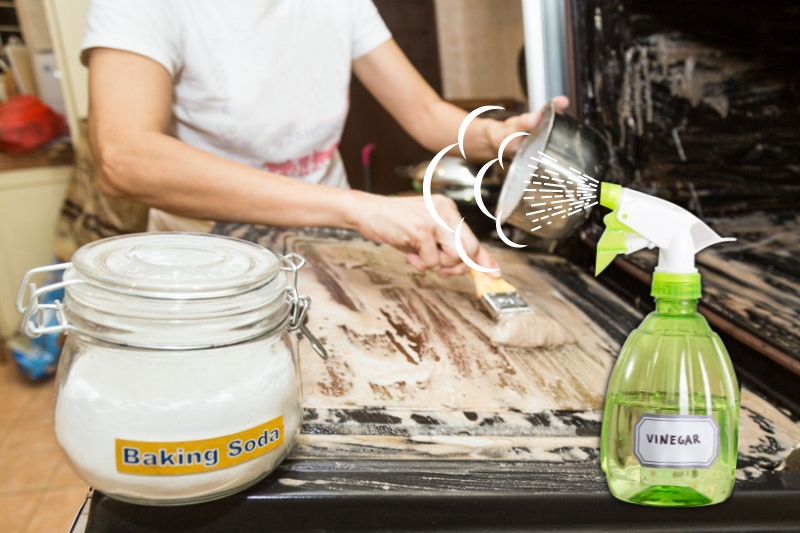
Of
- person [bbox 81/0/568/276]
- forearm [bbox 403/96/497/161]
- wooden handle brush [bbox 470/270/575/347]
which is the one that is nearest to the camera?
wooden handle brush [bbox 470/270/575/347]

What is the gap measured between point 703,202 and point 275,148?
2.34 ft

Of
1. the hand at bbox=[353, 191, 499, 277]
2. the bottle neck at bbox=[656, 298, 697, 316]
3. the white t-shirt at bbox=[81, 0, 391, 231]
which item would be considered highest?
the white t-shirt at bbox=[81, 0, 391, 231]

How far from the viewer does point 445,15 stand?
2.93 ft

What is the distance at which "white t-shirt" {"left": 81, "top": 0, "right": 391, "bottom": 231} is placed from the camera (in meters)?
0.80

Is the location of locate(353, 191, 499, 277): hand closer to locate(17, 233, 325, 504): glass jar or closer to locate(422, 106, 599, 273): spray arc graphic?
locate(422, 106, 599, 273): spray arc graphic

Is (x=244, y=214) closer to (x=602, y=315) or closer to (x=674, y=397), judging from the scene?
(x=602, y=315)

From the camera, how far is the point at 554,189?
0.67 metres

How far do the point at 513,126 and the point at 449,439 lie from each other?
0.48 meters

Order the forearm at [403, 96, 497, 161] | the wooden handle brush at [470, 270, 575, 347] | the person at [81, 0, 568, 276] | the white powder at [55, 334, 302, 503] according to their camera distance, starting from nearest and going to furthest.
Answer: the white powder at [55, 334, 302, 503] → the wooden handle brush at [470, 270, 575, 347] → the person at [81, 0, 568, 276] → the forearm at [403, 96, 497, 161]

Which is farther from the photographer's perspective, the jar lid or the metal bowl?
the metal bowl

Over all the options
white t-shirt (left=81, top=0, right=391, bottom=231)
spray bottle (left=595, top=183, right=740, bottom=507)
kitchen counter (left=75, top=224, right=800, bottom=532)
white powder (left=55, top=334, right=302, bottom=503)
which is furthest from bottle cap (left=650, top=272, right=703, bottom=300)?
white t-shirt (left=81, top=0, right=391, bottom=231)

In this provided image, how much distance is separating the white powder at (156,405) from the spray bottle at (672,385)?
227 mm

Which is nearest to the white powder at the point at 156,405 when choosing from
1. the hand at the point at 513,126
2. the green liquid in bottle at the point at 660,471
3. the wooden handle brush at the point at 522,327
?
the green liquid in bottle at the point at 660,471

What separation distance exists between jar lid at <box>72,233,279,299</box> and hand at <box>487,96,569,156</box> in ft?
1.59
